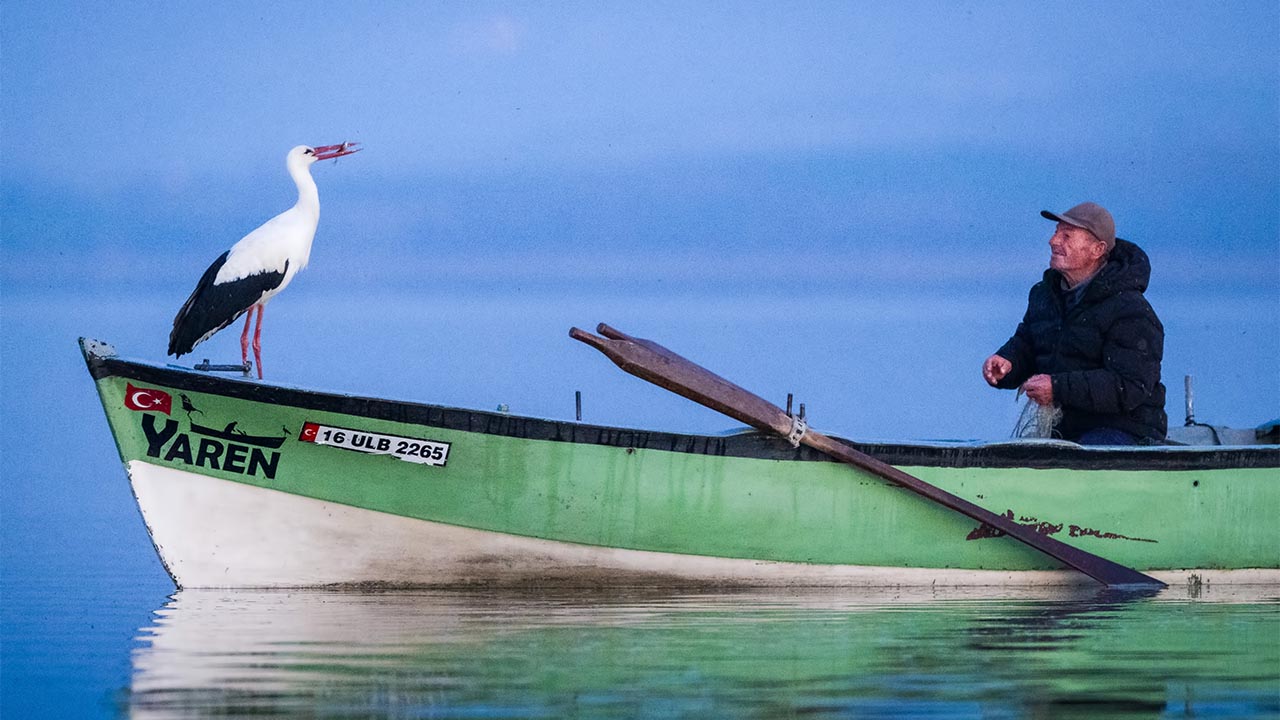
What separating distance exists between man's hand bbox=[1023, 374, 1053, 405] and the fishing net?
16cm

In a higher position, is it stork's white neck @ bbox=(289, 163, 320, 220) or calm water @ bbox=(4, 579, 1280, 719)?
stork's white neck @ bbox=(289, 163, 320, 220)

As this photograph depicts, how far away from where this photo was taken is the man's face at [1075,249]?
8.03 meters

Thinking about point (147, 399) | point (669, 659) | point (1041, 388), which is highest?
point (1041, 388)

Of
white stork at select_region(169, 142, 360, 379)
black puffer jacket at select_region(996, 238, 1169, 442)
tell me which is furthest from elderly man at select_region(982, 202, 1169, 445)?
white stork at select_region(169, 142, 360, 379)

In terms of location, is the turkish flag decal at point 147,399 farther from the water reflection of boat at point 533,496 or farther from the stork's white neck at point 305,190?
the stork's white neck at point 305,190

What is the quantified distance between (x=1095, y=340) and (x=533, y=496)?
267 cm

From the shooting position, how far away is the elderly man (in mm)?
7805

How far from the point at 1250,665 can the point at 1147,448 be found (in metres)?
3.18

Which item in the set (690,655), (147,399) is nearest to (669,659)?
(690,655)

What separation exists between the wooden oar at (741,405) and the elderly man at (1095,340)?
652mm

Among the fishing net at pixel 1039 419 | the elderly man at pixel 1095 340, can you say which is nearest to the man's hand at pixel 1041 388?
the elderly man at pixel 1095 340

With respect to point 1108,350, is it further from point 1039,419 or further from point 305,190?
point 305,190

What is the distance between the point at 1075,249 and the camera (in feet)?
26.4

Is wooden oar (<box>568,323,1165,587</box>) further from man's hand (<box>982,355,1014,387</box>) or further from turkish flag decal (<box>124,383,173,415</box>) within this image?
Result: turkish flag decal (<box>124,383,173,415</box>)
